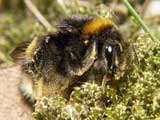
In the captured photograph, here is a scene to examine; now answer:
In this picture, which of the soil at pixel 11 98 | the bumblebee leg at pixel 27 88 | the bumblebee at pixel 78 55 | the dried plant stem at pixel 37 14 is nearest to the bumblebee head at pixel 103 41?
the bumblebee at pixel 78 55

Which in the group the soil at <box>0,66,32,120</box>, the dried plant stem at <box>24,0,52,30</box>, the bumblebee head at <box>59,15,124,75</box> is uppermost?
the dried plant stem at <box>24,0,52,30</box>

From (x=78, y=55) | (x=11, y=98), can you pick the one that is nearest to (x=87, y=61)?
(x=78, y=55)

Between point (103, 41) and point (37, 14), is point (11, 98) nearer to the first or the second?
point (103, 41)

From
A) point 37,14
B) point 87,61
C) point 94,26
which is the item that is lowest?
point 87,61

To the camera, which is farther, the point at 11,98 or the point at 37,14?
the point at 37,14

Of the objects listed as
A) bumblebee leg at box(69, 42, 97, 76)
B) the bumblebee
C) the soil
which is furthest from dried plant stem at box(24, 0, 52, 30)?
bumblebee leg at box(69, 42, 97, 76)

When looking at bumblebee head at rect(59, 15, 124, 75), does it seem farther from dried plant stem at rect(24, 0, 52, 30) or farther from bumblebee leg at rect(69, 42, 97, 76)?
dried plant stem at rect(24, 0, 52, 30)

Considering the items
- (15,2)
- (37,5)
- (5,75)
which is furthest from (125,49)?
(15,2)

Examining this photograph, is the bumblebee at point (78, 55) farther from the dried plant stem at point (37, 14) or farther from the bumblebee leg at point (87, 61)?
the dried plant stem at point (37, 14)
